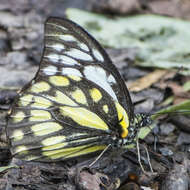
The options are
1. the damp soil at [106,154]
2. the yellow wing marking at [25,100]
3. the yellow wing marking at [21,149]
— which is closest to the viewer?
the damp soil at [106,154]

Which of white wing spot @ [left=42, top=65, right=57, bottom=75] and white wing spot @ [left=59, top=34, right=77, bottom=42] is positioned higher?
white wing spot @ [left=59, top=34, right=77, bottom=42]

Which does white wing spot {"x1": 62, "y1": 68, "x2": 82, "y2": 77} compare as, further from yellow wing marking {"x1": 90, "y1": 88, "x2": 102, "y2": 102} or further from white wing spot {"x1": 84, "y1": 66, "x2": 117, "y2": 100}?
yellow wing marking {"x1": 90, "y1": 88, "x2": 102, "y2": 102}

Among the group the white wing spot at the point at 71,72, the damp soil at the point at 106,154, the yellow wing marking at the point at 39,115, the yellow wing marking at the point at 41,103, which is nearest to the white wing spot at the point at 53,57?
the white wing spot at the point at 71,72

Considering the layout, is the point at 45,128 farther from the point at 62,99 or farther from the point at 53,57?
the point at 53,57

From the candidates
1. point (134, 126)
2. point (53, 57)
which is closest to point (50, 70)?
point (53, 57)

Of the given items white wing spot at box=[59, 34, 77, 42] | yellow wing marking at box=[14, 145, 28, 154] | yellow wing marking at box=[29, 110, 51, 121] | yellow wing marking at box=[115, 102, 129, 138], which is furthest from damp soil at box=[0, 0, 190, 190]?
white wing spot at box=[59, 34, 77, 42]

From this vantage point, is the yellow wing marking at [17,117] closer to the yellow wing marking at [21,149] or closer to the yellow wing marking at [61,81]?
the yellow wing marking at [21,149]

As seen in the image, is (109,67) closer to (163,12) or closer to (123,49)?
(123,49)
